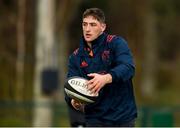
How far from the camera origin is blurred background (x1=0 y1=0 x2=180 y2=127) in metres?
20.7

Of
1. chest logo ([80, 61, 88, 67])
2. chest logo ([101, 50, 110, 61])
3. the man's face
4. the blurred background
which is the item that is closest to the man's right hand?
chest logo ([80, 61, 88, 67])

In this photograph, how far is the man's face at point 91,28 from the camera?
26.7 ft

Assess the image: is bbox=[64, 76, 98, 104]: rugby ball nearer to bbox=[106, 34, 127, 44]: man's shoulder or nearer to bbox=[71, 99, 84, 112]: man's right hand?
bbox=[71, 99, 84, 112]: man's right hand

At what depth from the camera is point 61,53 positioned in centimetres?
3338

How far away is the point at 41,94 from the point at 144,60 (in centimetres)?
2141

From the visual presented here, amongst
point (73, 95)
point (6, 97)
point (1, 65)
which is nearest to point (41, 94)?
point (6, 97)

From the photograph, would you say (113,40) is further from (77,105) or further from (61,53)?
(61,53)

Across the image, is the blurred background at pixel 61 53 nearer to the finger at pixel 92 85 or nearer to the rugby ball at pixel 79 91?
the rugby ball at pixel 79 91

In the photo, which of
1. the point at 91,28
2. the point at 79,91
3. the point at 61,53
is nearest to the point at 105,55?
the point at 91,28

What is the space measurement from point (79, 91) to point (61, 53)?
2531cm

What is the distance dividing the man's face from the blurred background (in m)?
5.66

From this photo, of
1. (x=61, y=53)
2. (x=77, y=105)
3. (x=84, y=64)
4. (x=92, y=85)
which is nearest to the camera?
(x=92, y=85)

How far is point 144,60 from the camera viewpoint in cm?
4259

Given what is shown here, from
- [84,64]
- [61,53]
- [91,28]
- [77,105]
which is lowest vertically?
[61,53]
